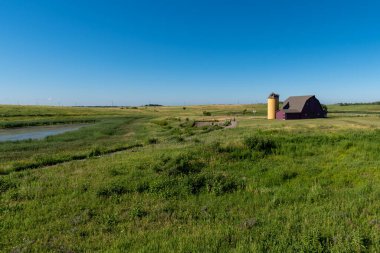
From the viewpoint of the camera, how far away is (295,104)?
213ft

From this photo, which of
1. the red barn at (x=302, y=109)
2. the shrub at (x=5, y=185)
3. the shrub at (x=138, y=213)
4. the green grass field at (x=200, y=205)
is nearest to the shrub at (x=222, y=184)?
the green grass field at (x=200, y=205)

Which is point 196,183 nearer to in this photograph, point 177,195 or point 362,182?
point 177,195

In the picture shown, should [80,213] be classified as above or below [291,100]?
below

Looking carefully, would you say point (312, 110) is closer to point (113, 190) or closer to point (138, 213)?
point (113, 190)

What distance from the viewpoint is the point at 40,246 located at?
6.28m

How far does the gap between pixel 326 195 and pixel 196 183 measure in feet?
14.4

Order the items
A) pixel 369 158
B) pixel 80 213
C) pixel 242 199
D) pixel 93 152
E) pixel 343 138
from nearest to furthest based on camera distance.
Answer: pixel 80 213 → pixel 242 199 → pixel 369 158 → pixel 343 138 → pixel 93 152

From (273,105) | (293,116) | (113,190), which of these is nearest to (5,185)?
(113,190)

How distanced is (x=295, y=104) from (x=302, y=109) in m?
3.17

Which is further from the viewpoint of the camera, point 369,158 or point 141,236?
point 369,158

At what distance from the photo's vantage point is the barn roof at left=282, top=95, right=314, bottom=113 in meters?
62.1

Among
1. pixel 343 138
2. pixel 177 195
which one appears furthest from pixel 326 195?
pixel 343 138

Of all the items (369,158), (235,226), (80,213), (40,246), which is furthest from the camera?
(369,158)

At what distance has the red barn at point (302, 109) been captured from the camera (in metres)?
60.8
